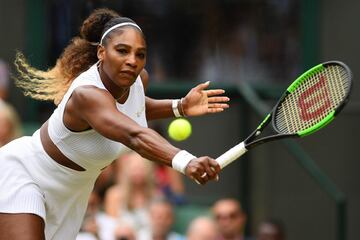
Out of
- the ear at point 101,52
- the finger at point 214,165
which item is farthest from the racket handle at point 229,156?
the ear at point 101,52

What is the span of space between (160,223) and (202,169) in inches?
124

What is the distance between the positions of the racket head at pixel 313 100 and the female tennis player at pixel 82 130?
0.32 m

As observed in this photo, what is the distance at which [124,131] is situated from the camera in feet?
15.4

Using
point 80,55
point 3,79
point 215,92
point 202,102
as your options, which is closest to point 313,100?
point 215,92

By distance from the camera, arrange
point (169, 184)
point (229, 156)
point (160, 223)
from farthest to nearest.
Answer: point (169, 184)
point (160, 223)
point (229, 156)

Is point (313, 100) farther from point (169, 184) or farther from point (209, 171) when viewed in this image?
point (169, 184)

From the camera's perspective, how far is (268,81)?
914 cm

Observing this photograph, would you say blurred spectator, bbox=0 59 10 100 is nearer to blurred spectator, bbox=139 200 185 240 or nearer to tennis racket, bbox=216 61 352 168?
blurred spectator, bbox=139 200 185 240

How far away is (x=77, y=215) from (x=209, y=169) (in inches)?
51.3

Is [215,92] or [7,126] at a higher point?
[215,92]

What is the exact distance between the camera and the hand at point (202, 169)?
14.6 feet

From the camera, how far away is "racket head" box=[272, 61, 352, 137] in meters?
4.99

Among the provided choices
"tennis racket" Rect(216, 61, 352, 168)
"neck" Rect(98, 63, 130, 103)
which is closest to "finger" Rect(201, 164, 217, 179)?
"tennis racket" Rect(216, 61, 352, 168)

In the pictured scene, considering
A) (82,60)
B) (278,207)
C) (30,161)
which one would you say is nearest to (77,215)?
(30,161)
